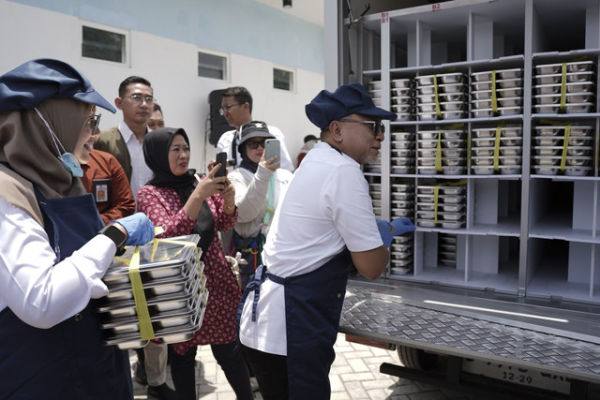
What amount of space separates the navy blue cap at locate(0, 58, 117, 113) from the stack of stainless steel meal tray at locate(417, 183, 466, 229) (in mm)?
2912

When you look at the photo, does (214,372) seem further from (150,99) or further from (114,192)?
(150,99)

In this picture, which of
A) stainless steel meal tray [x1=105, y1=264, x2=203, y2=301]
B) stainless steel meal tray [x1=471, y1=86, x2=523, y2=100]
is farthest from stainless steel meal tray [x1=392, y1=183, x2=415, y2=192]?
stainless steel meal tray [x1=105, y1=264, x2=203, y2=301]

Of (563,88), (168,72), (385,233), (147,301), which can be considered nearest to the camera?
(147,301)

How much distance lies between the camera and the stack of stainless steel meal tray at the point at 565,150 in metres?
3.35

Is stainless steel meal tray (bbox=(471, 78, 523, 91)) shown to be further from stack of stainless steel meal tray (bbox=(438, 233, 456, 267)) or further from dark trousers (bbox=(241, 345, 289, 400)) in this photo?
dark trousers (bbox=(241, 345, 289, 400))

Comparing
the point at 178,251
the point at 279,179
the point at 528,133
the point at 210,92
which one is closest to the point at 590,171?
the point at 528,133

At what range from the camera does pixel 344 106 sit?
2184 mm

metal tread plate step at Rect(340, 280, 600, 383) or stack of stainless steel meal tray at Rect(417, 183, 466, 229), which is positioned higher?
stack of stainless steel meal tray at Rect(417, 183, 466, 229)

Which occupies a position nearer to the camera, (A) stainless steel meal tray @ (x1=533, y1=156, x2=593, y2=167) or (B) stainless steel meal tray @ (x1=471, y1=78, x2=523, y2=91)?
(A) stainless steel meal tray @ (x1=533, y1=156, x2=593, y2=167)

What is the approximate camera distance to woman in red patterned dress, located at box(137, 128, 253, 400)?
9.30 ft

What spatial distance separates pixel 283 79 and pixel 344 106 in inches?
393

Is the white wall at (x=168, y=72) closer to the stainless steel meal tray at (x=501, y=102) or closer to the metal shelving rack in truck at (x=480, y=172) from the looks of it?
A: the metal shelving rack in truck at (x=480, y=172)

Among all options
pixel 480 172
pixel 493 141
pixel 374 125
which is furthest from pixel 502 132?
pixel 374 125

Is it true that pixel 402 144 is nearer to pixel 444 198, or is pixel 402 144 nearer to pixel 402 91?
pixel 402 91
